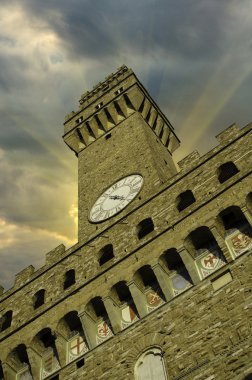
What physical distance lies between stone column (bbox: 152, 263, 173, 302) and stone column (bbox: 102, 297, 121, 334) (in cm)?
151

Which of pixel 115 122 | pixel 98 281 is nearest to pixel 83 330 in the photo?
pixel 98 281

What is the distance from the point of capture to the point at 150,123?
24.5m

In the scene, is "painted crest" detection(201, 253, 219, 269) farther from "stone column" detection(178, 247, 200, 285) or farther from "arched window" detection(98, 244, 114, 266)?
"arched window" detection(98, 244, 114, 266)

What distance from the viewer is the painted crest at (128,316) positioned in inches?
519

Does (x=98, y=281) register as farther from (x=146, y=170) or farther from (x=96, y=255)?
(x=146, y=170)

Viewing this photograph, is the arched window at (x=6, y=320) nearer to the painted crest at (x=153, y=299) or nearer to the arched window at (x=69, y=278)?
the arched window at (x=69, y=278)

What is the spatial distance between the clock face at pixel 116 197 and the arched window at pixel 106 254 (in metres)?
1.71

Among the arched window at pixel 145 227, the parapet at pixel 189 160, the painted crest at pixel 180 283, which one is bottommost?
the painted crest at pixel 180 283

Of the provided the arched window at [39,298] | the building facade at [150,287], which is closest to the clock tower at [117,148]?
the building facade at [150,287]

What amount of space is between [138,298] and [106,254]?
2867 millimetres

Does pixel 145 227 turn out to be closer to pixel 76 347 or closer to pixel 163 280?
pixel 163 280

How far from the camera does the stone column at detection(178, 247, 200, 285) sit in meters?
12.7

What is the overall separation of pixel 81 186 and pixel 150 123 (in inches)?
221

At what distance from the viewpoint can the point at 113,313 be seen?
44.0 feet
